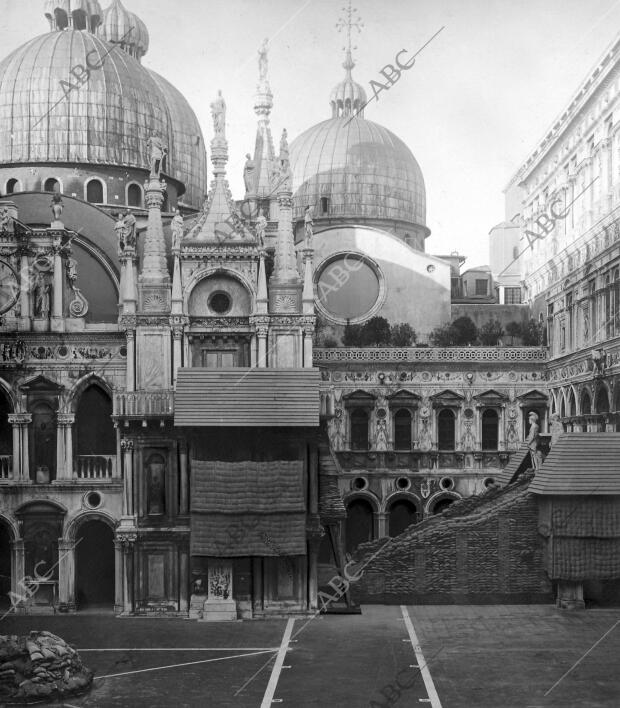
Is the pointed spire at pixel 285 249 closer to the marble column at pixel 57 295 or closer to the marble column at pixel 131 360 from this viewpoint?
the marble column at pixel 131 360

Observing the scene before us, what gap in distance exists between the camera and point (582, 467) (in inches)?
1604

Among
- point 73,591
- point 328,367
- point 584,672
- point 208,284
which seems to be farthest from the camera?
point 328,367

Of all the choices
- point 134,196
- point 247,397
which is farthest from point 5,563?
point 134,196

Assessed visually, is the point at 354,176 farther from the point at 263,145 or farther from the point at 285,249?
the point at 285,249

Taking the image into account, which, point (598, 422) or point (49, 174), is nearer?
point (598, 422)

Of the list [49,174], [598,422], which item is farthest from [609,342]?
[49,174]

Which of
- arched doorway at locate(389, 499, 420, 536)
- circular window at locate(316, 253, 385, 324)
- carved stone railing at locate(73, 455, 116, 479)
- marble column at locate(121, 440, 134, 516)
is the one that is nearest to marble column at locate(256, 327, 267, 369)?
marble column at locate(121, 440, 134, 516)

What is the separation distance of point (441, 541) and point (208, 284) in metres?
13.1

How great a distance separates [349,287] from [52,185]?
589 inches

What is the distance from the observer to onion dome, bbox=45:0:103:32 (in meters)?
64.1

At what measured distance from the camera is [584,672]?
31.6 meters

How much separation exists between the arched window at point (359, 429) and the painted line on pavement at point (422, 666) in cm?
1578

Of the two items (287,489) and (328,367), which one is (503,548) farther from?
(328,367)

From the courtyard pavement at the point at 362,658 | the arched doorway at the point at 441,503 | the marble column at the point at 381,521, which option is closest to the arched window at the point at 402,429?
the arched doorway at the point at 441,503
